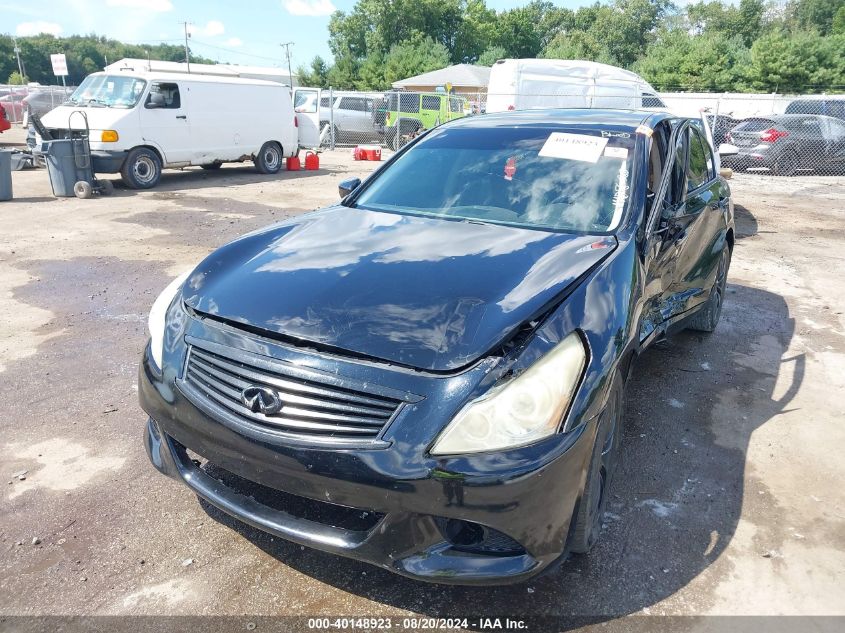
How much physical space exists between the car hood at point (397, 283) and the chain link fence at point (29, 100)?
74.1ft

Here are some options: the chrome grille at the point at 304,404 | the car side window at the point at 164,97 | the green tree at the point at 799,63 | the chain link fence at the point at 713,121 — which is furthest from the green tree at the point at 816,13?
the chrome grille at the point at 304,404

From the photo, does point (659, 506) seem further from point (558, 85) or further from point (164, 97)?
point (558, 85)

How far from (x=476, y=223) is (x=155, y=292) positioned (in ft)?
13.1

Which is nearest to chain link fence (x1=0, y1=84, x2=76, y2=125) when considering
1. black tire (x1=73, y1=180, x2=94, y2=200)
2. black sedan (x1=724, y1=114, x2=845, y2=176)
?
black tire (x1=73, y1=180, x2=94, y2=200)

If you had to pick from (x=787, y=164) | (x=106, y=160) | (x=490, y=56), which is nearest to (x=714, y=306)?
(x=106, y=160)

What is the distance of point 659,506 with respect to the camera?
2.99 meters

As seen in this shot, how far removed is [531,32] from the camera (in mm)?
75688

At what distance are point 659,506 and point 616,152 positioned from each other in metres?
1.79

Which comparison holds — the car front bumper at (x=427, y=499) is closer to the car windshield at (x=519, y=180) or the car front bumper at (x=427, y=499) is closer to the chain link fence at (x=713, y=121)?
the car windshield at (x=519, y=180)

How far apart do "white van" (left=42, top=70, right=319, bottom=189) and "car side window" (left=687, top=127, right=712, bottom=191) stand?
33.9 ft

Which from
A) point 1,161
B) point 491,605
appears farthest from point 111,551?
point 1,161

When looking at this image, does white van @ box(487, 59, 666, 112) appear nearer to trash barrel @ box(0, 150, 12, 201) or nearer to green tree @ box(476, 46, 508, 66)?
trash barrel @ box(0, 150, 12, 201)

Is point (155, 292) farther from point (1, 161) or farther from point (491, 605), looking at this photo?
point (1, 161)

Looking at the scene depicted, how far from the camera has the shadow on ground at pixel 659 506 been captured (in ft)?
7.86
